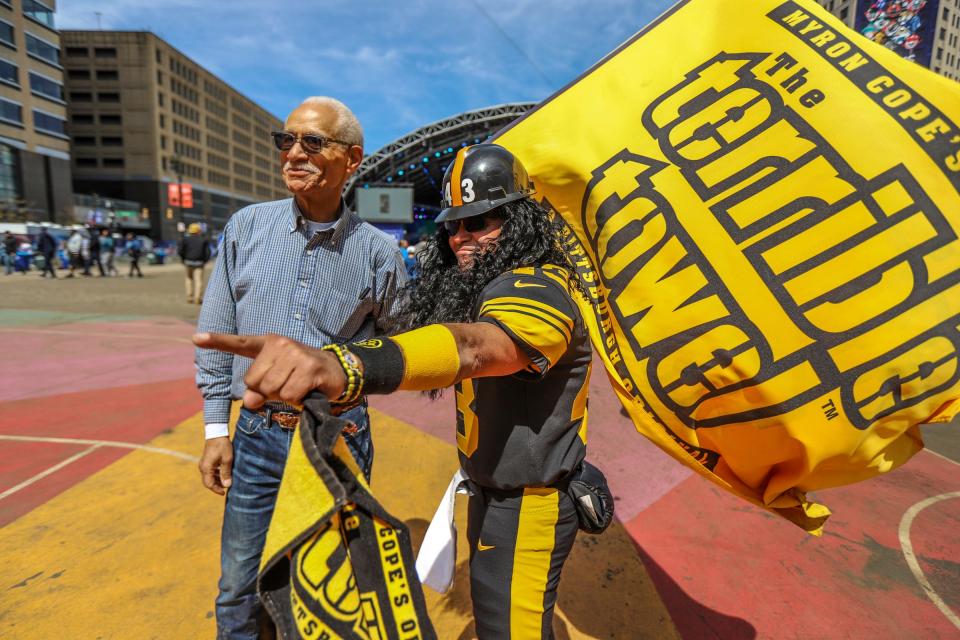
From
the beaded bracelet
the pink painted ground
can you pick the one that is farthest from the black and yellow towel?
the pink painted ground

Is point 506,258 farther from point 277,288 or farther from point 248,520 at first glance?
point 248,520

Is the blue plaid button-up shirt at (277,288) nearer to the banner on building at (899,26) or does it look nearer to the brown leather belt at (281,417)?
the brown leather belt at (281,417)

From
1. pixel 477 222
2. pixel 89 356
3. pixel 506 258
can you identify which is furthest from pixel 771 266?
pixel 89 356

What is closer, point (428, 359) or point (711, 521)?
point (428, 359)

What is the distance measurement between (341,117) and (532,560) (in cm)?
191

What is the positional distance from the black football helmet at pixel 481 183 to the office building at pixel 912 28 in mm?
1531

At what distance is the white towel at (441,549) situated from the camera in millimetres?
1879

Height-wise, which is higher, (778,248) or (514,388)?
(778,248)

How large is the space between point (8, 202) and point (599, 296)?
55.0 meters

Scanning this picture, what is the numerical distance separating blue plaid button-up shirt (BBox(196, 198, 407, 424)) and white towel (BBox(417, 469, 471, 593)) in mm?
823

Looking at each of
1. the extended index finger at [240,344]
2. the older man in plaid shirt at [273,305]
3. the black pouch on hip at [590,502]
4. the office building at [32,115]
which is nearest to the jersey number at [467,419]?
the black pouch on hip at [590,502]

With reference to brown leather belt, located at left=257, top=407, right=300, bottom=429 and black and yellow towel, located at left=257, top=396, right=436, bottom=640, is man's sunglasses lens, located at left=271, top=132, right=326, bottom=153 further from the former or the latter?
black and yellow towel, located at left=257, top=396, right=436, bottom=640

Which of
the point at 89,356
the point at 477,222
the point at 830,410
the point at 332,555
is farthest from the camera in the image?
the point at 89,356

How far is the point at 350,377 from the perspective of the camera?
3.29 ft
